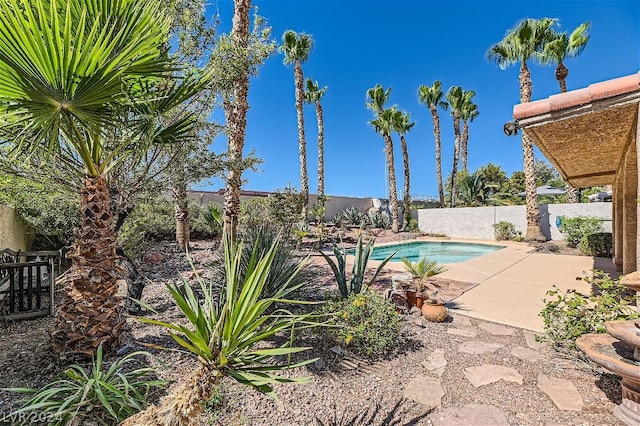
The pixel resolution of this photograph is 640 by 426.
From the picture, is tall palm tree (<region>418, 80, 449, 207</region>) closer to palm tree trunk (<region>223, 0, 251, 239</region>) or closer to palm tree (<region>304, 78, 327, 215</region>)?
palm tree (<region>304, 78, 327, 215</region>)

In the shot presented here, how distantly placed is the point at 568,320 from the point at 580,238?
12401mm

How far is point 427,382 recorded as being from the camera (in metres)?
3.12

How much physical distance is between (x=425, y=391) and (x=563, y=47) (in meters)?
19.4

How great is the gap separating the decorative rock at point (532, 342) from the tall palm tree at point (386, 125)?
1632 cm

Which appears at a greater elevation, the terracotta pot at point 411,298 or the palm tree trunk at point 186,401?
the palm tree trunk at point 186,401

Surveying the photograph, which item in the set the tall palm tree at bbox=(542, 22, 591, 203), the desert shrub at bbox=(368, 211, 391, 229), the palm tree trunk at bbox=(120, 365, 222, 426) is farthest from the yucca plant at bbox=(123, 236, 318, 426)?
the desert shrub at bbox=(368, 211, 391, 229)

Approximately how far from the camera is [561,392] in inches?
112

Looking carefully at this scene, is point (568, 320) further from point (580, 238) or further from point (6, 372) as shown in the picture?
point (580, 238)

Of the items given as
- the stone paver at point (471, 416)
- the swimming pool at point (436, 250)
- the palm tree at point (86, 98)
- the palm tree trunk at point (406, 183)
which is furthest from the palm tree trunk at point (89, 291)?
the palm tree trunk at point (406, 183)

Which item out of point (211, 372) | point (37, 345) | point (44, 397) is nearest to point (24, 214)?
point (37, 345)

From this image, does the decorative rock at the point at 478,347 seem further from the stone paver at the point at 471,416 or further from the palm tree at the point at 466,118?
the palm tree at the point at 466,118

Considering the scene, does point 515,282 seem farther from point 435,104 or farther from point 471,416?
point 435,104

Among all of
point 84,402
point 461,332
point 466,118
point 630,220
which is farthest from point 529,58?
point 84,402

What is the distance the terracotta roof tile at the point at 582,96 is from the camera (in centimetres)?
280
